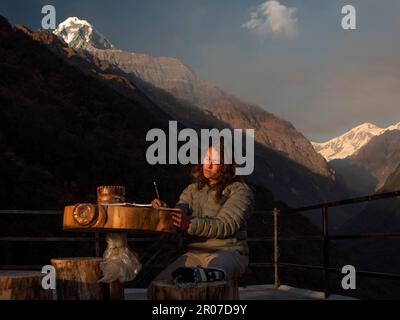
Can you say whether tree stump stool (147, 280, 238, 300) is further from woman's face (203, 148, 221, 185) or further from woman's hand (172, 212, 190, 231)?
woman's face (203, 148, 221, 185)

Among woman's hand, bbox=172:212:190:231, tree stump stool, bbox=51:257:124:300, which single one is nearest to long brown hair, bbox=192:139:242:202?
woman's hand, bbox=172:212:190:231

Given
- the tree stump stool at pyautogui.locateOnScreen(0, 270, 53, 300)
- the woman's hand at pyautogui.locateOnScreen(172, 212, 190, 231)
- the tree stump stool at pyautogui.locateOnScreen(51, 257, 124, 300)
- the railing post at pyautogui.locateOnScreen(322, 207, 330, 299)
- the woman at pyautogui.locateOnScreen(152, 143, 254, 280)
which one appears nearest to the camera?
the tree stump stool at pyautogui.locateOnScreen(0, 270, 53, 300)

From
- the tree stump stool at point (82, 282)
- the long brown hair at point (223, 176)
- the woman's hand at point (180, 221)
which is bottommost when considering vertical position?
the tree stump stool at point (82, 282)

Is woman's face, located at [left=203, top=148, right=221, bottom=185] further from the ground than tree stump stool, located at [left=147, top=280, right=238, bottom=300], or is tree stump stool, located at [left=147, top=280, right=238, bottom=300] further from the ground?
woman's face, located at [left=203, top=148, right=221, bottom=185]

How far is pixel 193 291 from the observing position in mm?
2387

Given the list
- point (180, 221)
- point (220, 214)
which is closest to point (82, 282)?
point (180, 221)

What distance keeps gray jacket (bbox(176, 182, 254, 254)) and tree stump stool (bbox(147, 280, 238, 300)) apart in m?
0.47

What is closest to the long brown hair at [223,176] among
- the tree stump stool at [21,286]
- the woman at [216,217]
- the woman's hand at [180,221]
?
the woman at [216,217]

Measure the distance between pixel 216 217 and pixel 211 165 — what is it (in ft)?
1.34

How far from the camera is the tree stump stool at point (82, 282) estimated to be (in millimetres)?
3256

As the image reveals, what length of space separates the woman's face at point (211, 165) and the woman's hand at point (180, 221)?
50 cm

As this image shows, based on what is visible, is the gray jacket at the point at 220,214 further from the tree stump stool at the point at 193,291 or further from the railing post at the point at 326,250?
the railing post at the point at 326,250

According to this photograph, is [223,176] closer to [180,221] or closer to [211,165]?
[211,165]

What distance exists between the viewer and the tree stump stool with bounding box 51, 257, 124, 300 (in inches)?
128
